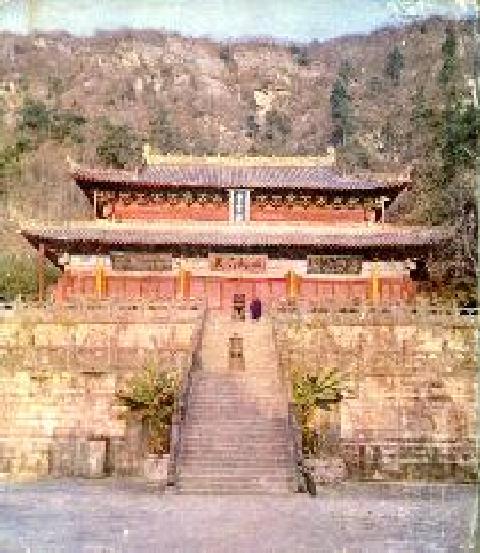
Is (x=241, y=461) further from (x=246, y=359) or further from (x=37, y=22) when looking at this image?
(x=37, y=22)

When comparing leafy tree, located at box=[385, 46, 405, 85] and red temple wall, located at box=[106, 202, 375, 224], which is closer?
red temple wall, located at box=[106, 202, 375, 224]

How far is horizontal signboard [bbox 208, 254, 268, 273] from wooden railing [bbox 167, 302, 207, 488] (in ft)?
26.9

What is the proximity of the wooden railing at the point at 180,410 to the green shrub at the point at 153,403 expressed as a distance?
654mm

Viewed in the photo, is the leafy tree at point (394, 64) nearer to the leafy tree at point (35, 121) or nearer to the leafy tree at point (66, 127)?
the leafy tree at point (66, 127)

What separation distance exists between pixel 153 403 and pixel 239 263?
11.9 metres

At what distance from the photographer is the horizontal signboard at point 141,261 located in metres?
34.0

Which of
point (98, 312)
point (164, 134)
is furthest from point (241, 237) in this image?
point (164, 134)

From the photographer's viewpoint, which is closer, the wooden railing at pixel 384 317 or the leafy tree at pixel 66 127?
the wooden railing at pixel 384 317

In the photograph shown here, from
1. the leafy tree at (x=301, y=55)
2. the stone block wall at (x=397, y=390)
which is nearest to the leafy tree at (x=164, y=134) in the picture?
the leafy tree at (x=301, y=55)

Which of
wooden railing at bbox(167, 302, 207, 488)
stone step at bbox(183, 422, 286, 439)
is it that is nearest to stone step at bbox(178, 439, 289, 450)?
wooden railing at bbox(167, 302, 207, 488)

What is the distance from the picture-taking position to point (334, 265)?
34.3 m

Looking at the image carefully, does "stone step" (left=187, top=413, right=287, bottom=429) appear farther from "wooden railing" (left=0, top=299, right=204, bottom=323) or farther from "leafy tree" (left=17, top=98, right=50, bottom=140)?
"leafy tree" (left=17, top=98, right=50, bottom=140)

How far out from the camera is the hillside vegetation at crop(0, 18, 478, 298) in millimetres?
56031

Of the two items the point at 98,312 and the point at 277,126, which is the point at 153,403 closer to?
the point at 98,312
